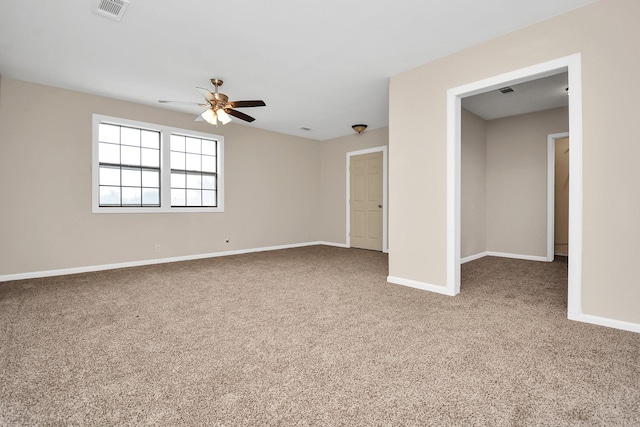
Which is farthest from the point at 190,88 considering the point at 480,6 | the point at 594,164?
the point at 594,164

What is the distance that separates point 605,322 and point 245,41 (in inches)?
159

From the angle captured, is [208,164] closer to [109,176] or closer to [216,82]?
[109,176]

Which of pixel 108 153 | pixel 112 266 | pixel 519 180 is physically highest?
pixel 108 153

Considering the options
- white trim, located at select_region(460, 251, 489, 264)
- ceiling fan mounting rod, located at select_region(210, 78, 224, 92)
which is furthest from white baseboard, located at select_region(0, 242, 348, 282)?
white trim, located at select_region(460, 251, 489, 264)

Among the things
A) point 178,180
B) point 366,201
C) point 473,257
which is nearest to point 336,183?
point 366,201

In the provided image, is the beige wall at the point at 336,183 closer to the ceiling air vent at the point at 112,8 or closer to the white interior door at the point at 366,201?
the white interior door at the point at 366,201

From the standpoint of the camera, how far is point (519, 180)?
5453 millimetres

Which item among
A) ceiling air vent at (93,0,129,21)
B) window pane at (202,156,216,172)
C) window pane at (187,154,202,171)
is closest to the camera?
ceiling air vent at (93,0,129,21)

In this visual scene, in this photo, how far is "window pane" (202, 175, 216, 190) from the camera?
5773mm

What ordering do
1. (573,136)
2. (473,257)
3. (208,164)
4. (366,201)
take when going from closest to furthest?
(573,136), (473,257), (208,164), (366,201)

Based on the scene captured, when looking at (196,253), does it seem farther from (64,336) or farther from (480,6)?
(480,6)

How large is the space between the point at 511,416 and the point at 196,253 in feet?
17.1

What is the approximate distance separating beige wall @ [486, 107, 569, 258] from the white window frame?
5174mm

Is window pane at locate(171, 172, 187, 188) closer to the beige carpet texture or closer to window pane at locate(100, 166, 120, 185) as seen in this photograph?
window pane at locate(100, 166, 120, 185)
